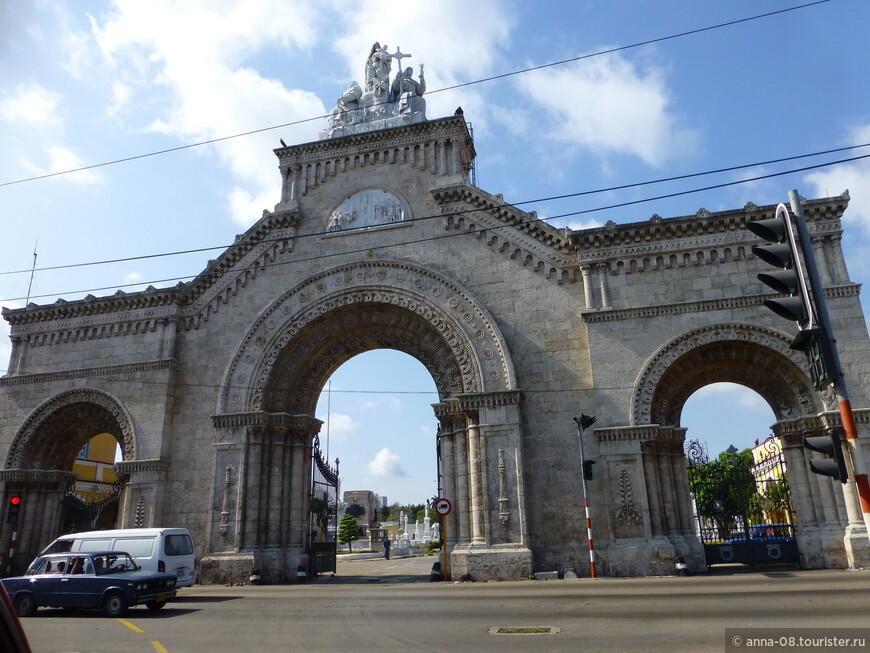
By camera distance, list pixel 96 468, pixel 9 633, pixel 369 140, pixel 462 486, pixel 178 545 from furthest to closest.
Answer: pixel 96 468 < pixel 369 140 < pixel 462 486 < pixel 178 545 < pixel 9 633

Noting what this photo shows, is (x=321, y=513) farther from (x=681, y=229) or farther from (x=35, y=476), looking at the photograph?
(x=681, y=229)

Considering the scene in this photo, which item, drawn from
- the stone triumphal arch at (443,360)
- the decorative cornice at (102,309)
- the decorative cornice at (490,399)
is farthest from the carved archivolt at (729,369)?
the decorative cornice at (102,309)

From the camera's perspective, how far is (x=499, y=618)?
11164 mm

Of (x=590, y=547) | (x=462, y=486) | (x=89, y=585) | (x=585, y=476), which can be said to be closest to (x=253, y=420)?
(x=462, y=486)

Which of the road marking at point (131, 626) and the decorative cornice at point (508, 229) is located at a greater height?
the decorative cornice at point (508, 229)

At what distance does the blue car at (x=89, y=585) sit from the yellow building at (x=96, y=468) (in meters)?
29.8

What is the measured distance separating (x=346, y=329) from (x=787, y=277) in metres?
18.8

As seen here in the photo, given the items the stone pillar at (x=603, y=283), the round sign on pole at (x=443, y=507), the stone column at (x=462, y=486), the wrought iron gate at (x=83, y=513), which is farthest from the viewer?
the wrought iron gate at (x=83, y=513)

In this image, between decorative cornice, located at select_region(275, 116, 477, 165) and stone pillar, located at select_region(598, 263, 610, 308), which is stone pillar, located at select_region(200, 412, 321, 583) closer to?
decorative cornice, located at select_region(275, 116, 477, 165)

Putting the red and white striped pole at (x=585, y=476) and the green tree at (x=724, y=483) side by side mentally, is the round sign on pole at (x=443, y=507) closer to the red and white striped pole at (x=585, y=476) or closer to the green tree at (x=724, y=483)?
the red and white striped pole at (x=585, y=476)

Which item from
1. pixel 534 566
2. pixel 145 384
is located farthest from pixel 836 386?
pixel 145 384

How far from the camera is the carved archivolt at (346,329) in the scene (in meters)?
22.3

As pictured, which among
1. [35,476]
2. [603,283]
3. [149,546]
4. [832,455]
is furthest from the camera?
[35,476]

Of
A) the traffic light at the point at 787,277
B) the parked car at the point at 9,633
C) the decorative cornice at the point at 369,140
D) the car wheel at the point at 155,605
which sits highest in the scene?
the decorative cornice at the point at 369,140
